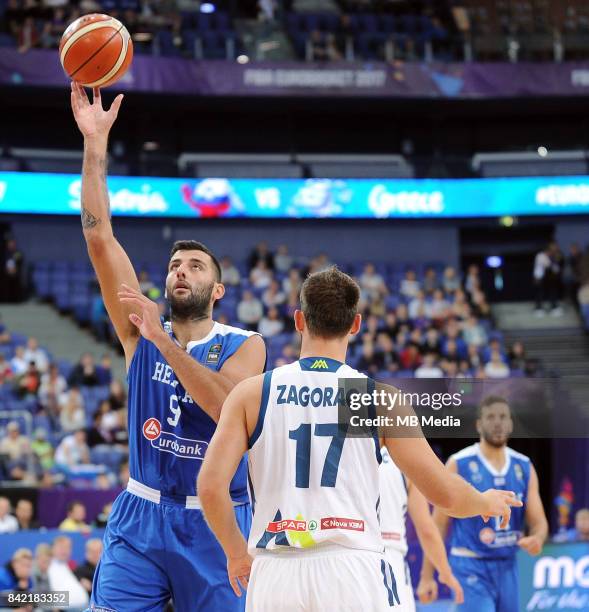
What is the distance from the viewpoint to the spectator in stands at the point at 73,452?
15.0 metres

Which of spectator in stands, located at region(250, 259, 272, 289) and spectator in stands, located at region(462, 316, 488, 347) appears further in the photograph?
spectator in stands, located at region(250, 259, 272, 289)

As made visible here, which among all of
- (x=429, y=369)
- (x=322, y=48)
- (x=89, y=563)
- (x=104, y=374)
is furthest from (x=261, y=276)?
(x=89, y=563)

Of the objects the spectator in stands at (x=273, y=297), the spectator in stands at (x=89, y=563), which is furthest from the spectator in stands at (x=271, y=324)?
the spectator in stands at (x=89, y=563)

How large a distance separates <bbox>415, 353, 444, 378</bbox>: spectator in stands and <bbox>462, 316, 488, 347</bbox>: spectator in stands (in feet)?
7.43

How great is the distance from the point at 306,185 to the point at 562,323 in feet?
23.6

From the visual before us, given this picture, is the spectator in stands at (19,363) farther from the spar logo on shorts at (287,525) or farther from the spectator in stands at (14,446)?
the spar logo on shorts at (287,525)

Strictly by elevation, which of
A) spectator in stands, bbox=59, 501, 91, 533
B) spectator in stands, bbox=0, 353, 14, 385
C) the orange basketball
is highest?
the orange basketball

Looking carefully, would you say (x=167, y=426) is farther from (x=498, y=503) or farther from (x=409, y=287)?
(x=409, y=287)

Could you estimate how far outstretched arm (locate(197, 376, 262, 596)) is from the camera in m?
4.02

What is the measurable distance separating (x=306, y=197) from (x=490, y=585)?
18.8 m

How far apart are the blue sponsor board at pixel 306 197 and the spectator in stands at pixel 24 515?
13.4 m

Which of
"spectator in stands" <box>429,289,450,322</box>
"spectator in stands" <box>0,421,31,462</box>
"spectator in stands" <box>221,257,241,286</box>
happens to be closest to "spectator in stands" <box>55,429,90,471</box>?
"spectator in stands" <box>0,421,31,462</box>

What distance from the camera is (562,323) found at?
2572cm
